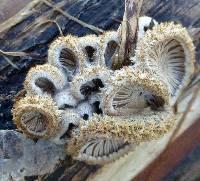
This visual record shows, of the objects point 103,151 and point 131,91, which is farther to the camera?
point 103,151

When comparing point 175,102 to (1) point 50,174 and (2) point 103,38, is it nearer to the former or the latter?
(2) point 103,38

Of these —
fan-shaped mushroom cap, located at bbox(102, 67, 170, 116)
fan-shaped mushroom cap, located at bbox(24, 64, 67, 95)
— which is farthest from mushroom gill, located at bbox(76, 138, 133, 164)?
fan-shaped mushroom cap, located at bbox(24, 64, 67, 95)

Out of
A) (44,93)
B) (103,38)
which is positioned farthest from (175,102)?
(44,93)

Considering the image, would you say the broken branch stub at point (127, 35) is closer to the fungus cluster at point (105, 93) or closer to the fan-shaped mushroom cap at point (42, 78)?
the fungus cluster at point (105, 93)

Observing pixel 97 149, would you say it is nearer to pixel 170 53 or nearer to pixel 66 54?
pixel 66 54

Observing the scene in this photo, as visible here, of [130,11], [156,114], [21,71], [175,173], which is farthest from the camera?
[175,173]

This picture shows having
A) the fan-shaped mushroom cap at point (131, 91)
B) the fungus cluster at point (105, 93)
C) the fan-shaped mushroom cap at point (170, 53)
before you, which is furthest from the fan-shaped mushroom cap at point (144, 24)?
the fan-shaped mushroom cap at point (131, 91)

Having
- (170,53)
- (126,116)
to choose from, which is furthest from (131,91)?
(170,53)

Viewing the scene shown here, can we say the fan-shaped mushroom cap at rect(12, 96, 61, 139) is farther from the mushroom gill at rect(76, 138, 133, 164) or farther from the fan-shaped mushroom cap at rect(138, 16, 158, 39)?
the fan-shaped mushroom cap at rect(138, 16, 158, 39)
